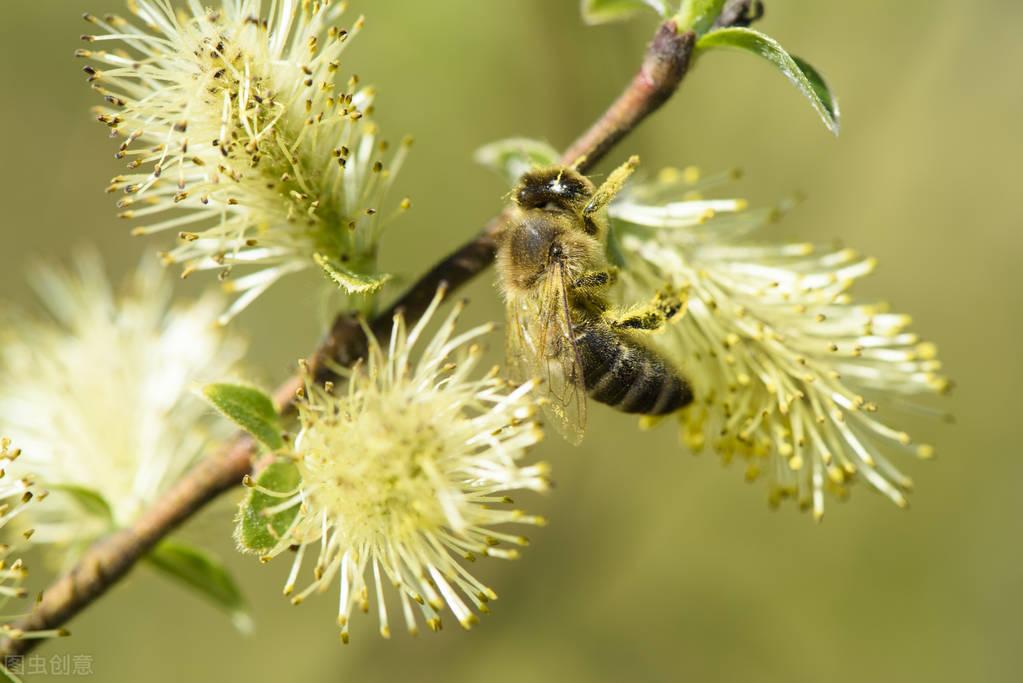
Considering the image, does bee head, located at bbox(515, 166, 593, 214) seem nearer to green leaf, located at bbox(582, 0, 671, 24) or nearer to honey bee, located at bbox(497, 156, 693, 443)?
honey bee, located at bbox(497, 156, 693, 443)

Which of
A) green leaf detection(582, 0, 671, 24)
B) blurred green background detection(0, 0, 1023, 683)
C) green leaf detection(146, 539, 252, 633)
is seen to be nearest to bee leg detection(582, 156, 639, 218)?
green leaf detection(582, 0, 671, 24)

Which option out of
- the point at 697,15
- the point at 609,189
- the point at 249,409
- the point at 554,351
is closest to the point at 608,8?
the point at 697,15

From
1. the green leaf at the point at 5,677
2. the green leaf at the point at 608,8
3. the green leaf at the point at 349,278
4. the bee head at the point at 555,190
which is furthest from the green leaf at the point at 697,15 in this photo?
the green leaf at the point at 5,677

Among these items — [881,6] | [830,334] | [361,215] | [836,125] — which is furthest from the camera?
[881,6]

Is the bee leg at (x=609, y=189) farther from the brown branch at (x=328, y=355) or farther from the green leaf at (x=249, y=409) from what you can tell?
the green leaf at (x=249, y=409)

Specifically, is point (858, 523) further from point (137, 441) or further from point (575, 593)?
point (137, 441)

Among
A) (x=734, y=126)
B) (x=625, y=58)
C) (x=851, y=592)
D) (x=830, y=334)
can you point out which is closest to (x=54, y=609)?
(x=830, y=334)
